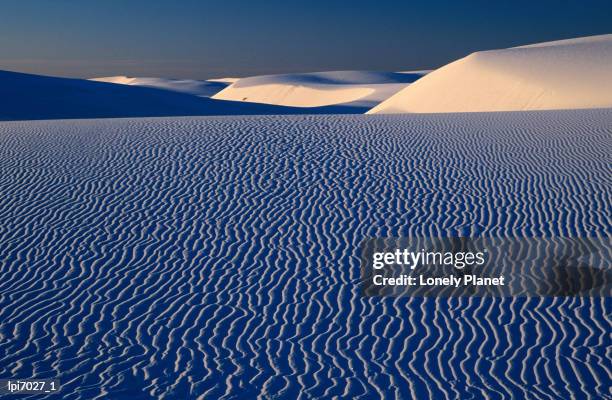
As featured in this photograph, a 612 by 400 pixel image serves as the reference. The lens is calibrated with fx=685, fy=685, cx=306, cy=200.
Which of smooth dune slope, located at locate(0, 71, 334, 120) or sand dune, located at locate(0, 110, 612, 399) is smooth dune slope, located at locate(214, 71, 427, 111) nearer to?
smooth dune slope, located at locate(0, 71, 334, 120)

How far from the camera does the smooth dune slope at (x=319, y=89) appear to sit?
282ft

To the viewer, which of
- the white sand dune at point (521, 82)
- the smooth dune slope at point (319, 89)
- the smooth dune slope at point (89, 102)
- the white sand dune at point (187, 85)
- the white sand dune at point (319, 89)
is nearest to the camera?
the white sand dune at point (521, 82)

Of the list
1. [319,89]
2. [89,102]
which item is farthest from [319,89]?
[89,102]

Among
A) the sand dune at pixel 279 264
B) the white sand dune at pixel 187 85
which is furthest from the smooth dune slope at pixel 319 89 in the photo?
the sand dune at pixel 279 264

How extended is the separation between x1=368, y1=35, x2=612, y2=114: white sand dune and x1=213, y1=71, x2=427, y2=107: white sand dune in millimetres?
27853

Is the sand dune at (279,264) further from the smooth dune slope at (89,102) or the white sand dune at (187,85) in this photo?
the white sand dune at (187,85)

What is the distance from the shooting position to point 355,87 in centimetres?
9262

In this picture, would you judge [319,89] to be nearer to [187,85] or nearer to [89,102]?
[187,85]

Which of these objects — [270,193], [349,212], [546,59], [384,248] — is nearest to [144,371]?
[384,248]

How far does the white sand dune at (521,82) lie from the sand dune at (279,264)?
17.1 metres

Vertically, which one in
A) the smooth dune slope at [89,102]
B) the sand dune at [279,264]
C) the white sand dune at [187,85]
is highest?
the sand dune at [279,264]

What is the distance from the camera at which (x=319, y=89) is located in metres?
96.1

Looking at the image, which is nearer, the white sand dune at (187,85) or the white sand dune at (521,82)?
the white sand dune at (521,82)

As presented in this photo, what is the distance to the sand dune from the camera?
625 centimetres
